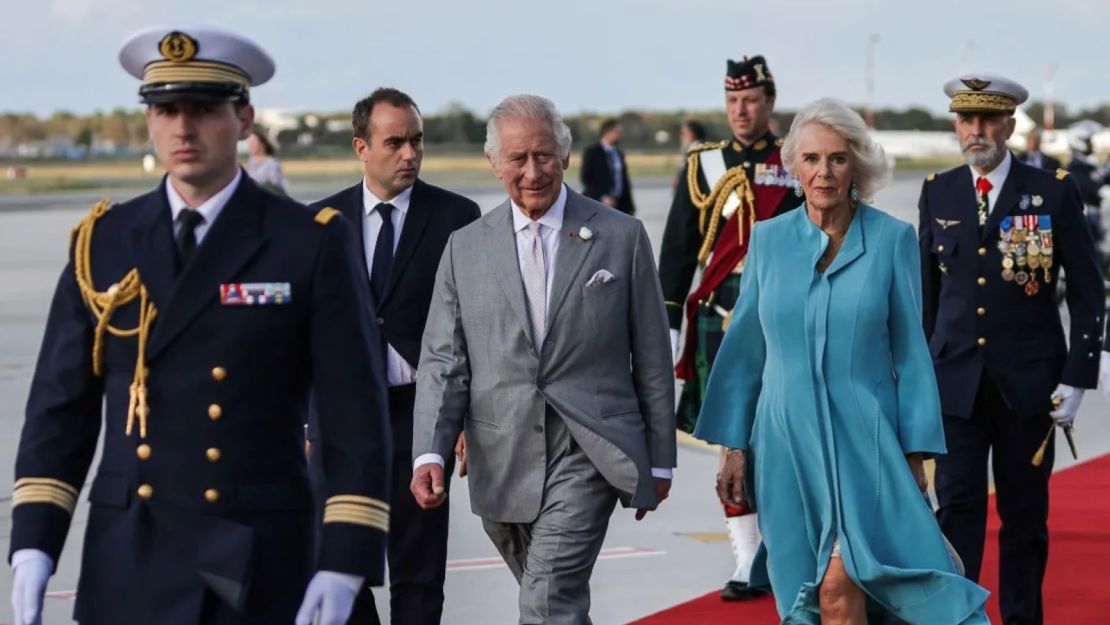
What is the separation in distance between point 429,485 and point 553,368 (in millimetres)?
452

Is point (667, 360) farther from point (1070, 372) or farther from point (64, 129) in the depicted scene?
point (64, 129)

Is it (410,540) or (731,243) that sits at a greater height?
(731,243)

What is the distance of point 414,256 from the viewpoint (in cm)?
637

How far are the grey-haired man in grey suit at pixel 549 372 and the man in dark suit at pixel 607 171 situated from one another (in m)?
20.2

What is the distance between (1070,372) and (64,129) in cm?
9808

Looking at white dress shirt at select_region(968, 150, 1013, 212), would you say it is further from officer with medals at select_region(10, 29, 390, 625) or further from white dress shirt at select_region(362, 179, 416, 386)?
officer with medals at select_region(10, 29, 390, 625)

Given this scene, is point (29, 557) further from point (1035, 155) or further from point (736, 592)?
point (1035, 155)

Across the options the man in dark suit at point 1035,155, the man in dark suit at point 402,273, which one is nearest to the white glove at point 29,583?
the man in dark suit at point 402,273

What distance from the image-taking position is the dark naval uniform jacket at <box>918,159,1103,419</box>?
22.9 ft

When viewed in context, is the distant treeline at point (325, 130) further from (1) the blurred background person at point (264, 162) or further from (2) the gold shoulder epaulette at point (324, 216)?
(2) the gold shoulder epaulette at point (324, 216)

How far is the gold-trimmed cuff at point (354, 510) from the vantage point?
385 centimetres

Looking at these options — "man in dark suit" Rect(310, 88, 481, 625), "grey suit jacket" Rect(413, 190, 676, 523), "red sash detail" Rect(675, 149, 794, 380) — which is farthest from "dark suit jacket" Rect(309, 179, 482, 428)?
"red sash detail" Rect(675, 149, 794, 380)

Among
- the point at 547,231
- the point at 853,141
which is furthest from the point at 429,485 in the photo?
the point at 853,141

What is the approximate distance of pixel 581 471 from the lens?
5.55 metres
